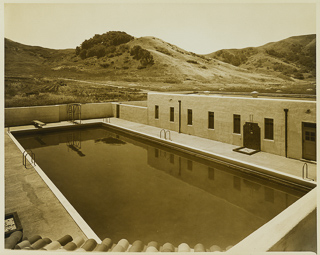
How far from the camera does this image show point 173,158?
14695 mm

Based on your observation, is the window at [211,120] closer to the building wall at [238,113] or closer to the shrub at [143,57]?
the building wall at [238,113]

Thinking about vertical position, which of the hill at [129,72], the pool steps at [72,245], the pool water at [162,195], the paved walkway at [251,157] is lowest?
the pool water at [162,195]

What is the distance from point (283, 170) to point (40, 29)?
40.5 ft

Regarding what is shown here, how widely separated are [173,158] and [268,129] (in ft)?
18.0

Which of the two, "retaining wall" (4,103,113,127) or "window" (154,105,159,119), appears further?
"retaining wall" (4,103,113,127)

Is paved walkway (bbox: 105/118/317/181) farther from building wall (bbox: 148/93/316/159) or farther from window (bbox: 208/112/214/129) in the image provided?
window (bbox: 208/112/214/129)

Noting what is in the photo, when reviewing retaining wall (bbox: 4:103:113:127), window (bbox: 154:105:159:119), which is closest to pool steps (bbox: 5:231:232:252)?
window (bbox: 154:105:159:119)

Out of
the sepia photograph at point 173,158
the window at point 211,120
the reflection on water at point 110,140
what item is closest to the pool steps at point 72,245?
the sepia photograph at point 173,158

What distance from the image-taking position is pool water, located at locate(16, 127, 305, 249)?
7.89 meters

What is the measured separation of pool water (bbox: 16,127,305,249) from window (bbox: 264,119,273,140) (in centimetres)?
332

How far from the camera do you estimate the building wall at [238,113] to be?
12.3 meters

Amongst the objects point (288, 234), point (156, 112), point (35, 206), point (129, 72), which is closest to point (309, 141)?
point (288, 234)

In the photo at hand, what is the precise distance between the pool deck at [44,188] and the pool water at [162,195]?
46.4 inches

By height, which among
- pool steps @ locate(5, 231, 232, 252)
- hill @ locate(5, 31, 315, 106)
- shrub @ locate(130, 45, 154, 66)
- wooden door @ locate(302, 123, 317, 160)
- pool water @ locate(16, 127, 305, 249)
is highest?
shrub @ locate(130, 45, 154, 66)
